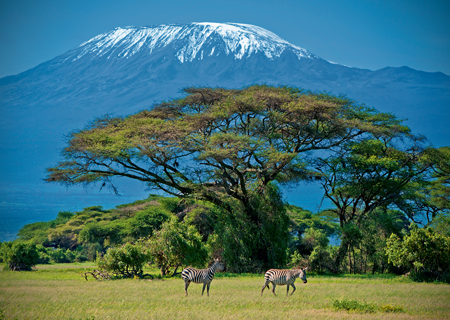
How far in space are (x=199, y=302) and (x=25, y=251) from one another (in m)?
15.4

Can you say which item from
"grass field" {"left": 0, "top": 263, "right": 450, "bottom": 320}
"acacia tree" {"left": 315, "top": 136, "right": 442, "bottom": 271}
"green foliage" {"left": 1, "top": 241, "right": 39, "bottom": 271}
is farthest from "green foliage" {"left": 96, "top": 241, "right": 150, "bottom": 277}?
"acacia tree" {"left": 315, "top": 136, "right": 442, "bottom": 271}

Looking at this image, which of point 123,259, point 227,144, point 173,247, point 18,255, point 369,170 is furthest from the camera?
point 369,170

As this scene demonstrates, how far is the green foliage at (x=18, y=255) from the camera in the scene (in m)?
21.3

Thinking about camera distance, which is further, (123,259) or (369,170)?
(369,170)

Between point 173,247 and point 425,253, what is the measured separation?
10.8 meters

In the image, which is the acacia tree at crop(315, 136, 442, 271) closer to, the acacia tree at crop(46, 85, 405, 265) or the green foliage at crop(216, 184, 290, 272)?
the acacia tree at crop(46, 85, 405, 265)

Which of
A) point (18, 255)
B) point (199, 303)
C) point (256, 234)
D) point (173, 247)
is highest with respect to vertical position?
point (256, 234)

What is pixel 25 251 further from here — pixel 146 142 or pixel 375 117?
pixel 375 117

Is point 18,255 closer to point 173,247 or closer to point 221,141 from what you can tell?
point 173,247

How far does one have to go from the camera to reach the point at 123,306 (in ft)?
31.9

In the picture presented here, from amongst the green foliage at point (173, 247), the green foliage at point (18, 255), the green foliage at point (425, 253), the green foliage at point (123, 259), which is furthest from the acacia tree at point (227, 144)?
the green foliage at point (425, 253)

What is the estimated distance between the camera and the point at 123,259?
17.1m

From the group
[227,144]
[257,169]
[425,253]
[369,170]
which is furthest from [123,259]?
[369,170]

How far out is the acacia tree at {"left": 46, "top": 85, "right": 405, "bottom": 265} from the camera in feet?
66.0
